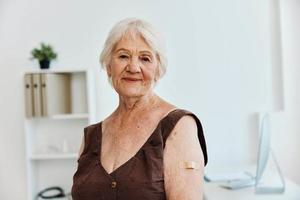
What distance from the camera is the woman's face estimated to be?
133 cm

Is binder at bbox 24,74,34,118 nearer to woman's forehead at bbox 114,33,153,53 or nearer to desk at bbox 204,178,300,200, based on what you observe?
desk at bbox 204,178,300,200

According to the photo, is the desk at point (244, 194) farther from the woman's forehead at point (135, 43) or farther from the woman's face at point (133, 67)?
the woman's forehead at point (135, 43)

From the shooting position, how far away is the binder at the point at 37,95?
298 cm

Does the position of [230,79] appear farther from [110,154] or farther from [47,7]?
[110,154]

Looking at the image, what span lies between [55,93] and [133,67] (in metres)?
1.83

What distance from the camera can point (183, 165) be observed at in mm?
1175

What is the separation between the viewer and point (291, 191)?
2342 millimetres

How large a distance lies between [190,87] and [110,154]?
1959 millimetres

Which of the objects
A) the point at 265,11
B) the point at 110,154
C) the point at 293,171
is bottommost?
the point at 293,171

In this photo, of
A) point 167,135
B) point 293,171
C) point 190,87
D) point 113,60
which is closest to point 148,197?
point 167,135

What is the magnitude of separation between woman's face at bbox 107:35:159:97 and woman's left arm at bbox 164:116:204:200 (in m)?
0.23

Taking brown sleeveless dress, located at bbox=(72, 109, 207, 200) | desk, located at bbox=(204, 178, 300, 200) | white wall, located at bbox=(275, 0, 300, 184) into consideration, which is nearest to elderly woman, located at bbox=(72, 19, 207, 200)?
brown sleeveless dress, located at bbox=(72, 109, 207, 200)

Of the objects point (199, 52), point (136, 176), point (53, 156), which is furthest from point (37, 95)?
point (136, 176)

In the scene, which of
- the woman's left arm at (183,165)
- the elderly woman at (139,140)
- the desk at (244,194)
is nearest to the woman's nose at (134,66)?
the elderly woman at (139,140)
